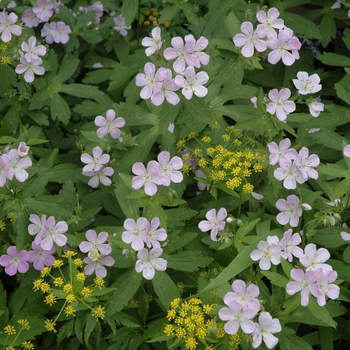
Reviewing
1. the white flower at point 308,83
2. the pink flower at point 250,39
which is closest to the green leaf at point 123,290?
the pink flower at point 250,39

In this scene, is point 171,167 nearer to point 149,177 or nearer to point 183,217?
point 149,177

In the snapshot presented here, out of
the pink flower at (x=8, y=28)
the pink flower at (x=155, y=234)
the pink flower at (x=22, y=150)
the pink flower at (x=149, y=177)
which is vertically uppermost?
the pink flower at (x=8, y=28)

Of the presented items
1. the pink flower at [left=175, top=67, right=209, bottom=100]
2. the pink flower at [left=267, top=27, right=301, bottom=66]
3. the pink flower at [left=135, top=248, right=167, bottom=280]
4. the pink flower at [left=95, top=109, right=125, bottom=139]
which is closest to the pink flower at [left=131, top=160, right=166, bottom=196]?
the pink flower at [left=135, top=248, right=167, bottom=280]

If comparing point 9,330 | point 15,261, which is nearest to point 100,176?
point 15,261

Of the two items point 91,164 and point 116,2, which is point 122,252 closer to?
point 91,164

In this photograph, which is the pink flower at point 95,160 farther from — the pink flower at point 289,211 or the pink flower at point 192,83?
the pink flower at point 289,211

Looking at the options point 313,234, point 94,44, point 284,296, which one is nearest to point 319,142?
point 313,234
